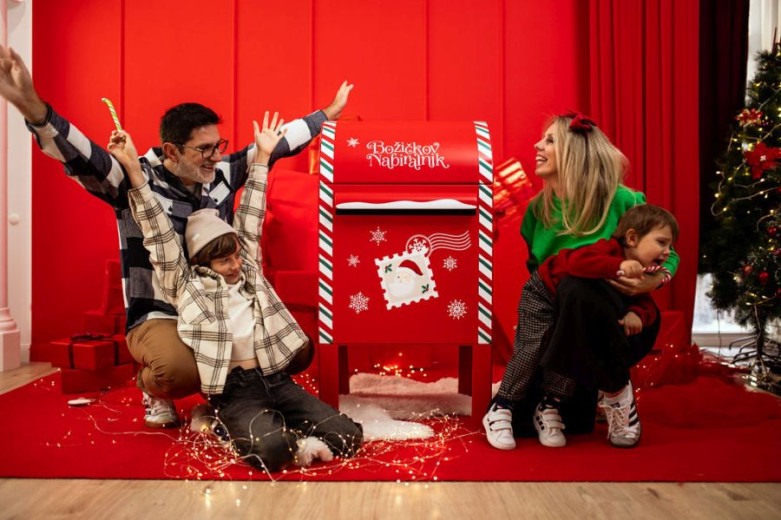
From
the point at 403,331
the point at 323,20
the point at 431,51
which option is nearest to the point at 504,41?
the point at 431,51

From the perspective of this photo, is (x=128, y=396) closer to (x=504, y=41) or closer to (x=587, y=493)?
(x=587, y=493)

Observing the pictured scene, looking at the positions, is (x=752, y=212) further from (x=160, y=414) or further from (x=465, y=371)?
(x=160, y=414)

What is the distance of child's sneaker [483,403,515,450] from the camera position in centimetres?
224

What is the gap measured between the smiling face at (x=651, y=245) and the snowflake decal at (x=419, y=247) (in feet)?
2.16

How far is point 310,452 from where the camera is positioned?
205cm

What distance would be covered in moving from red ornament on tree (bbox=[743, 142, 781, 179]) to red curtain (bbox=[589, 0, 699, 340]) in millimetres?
429

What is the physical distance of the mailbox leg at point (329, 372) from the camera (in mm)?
2480

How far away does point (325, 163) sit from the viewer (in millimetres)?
2492

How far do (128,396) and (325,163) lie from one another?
1.33 metres

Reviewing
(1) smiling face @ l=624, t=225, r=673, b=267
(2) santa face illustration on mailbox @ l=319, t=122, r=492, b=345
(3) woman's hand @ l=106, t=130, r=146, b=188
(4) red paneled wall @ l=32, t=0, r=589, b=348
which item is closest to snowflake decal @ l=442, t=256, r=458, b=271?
(2) santa face illustration on mailbox @ l=319, t=122, r=492, b=345

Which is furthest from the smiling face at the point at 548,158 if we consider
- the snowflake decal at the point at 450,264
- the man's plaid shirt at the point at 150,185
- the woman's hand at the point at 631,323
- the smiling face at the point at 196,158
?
the smiling face at the point at 196,158

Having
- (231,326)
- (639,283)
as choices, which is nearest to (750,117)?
(639,283)

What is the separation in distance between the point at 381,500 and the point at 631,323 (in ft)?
3.19

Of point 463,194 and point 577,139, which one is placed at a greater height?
point 577,139
